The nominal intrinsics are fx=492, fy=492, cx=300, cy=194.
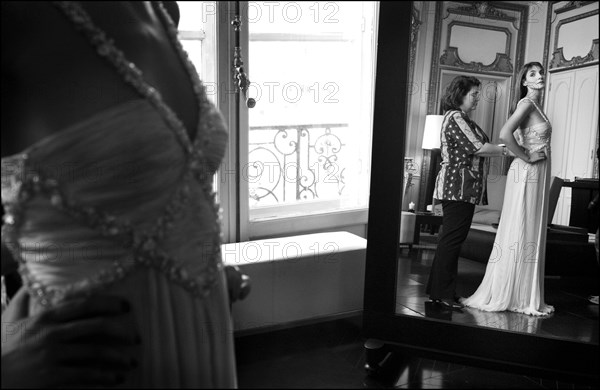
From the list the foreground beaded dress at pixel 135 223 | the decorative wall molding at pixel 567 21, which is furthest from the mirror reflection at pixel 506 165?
the foreground beaded dress at pixel 135 223

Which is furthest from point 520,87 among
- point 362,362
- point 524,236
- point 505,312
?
point 362,362

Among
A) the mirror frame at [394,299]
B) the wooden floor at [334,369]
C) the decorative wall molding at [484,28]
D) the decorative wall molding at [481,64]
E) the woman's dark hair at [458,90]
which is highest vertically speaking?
the decorative wall molding at [484,28]

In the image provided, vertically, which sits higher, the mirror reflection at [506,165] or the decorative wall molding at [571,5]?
the decorative wall molding at [571,5]

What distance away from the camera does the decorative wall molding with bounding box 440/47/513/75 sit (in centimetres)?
170

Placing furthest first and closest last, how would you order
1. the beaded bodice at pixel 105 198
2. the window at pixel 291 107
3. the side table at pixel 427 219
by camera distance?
1. the window at pixel 291 107
2. the side table at pixel 427 219
3. the beaded bodice at pixel 105 198

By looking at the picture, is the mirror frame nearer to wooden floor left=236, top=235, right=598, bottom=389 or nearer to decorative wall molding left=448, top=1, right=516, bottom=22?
wooden floor left=236, top=235, right=598, bottom=389

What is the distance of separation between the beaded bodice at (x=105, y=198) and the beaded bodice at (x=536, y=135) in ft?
4.81

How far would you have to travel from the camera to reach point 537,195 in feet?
5.71

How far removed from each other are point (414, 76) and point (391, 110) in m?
0.14

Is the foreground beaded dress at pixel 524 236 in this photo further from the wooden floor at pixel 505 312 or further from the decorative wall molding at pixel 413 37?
the decorative wall molding at pixel 413 37

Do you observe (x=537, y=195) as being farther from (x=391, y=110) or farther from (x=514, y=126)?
(x=391, y=110)

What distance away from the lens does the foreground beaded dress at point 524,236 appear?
1.72 m

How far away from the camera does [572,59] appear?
164cm

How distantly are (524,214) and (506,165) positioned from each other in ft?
0.61
